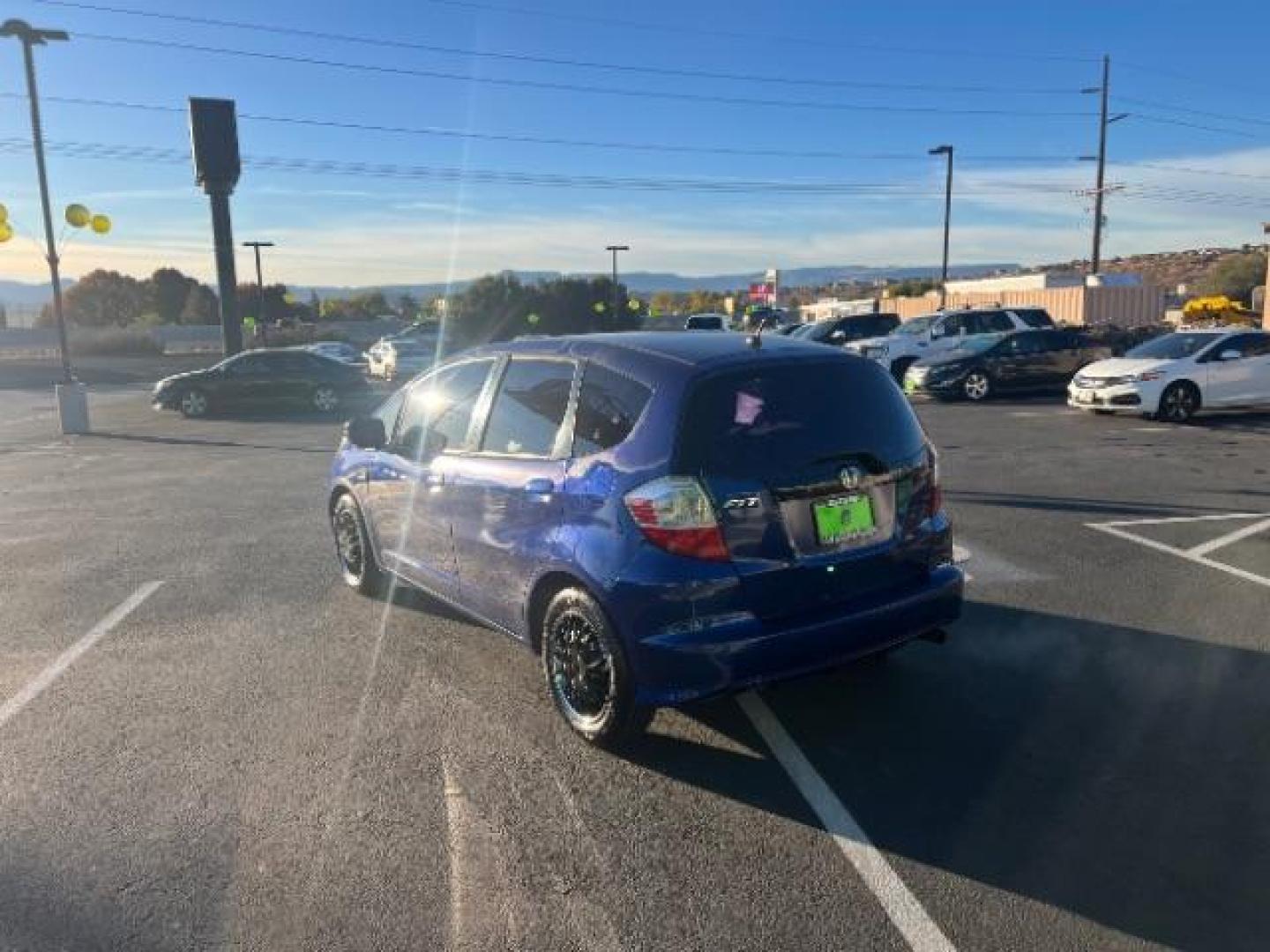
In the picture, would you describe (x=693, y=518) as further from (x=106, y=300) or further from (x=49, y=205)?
(x=106, y=300)

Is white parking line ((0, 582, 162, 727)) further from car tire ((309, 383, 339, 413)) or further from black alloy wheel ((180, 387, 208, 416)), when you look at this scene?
black alloy wheel ((180, 387, 208, 416))

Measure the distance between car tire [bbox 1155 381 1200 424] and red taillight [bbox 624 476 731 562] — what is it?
43.4ft

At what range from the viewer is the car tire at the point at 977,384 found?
62.9 feet

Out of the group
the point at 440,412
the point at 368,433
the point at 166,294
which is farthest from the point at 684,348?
the point at 166,294

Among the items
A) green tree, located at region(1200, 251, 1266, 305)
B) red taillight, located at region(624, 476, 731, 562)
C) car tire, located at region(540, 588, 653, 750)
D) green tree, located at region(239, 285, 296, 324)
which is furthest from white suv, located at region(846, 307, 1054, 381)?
green tree, located at region(239, 285, 296, 324)

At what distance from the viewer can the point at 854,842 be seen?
3258mm

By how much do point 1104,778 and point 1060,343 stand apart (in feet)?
58.7

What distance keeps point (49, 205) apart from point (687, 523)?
18.2 m

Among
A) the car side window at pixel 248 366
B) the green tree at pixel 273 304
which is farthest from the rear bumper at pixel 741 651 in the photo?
the green tree at pixel 273 304

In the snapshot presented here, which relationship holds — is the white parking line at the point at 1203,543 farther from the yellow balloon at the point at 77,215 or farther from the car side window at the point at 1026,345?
the yellow balloon at the point at 77,215

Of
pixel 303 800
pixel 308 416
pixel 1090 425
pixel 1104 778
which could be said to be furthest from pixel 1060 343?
pixel 303 800

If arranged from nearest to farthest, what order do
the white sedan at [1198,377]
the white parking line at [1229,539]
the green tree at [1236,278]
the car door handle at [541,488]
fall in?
the car door handle at [541,488]
the white parking line at [1229,539]
the white sedan at [1198,377]
the green tree at [1236,278]

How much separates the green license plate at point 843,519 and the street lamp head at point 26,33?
18.7 m

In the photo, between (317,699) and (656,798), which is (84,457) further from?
(656,798)
